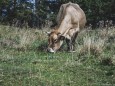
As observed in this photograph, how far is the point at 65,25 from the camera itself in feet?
44.6

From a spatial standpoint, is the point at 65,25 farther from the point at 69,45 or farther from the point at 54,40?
the point at 54,40

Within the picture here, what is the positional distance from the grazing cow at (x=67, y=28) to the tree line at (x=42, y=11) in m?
11.2

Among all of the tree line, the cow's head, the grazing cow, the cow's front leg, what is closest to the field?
the cow's head

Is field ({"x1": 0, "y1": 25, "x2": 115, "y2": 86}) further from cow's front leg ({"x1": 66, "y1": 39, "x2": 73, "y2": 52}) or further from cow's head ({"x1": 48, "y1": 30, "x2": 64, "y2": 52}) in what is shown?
cow's front leg ({"x1": 66, "y1": 39, "x2": 73, "y2": 52})

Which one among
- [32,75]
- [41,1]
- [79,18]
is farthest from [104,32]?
[41,1]

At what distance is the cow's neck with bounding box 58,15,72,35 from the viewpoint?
43.8 feet

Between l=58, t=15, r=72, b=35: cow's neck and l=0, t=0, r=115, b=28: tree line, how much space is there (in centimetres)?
1205

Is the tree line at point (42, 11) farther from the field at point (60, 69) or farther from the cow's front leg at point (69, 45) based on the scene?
the field at point (60, 69)

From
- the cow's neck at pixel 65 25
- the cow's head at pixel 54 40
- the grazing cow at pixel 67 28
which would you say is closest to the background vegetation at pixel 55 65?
the cow's head at pixel 54 40

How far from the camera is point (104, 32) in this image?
17.2 metres

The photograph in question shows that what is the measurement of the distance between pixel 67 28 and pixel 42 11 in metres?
14.4

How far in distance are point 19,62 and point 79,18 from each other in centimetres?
606

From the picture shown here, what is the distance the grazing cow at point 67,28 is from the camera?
12773 millimetres

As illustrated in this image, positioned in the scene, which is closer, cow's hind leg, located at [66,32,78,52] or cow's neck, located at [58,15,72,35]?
cow's hind leg, located at [66,32,78,52]
